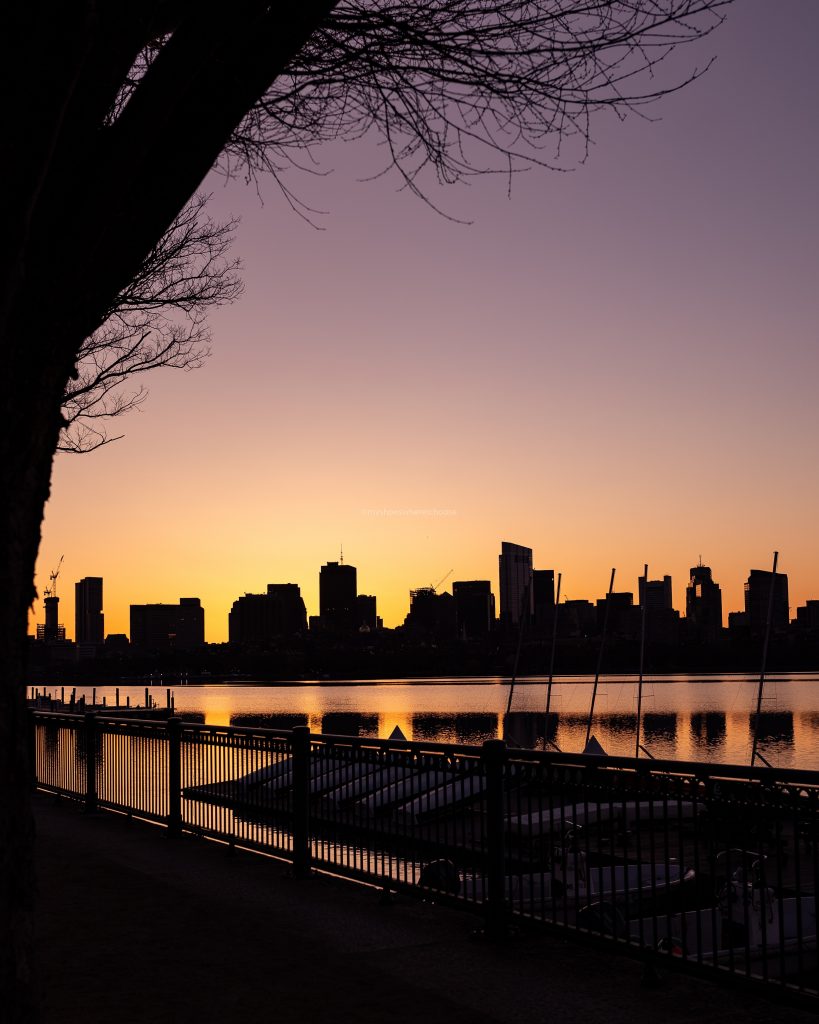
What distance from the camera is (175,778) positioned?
1391cm

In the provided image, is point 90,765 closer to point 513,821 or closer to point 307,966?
point 513,821

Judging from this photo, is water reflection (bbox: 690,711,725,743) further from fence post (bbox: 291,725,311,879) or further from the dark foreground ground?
the dark foreground ground

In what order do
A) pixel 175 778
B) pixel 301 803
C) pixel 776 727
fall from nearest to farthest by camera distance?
pixel 301 803 → pixel 175 778 → pixel 776 727

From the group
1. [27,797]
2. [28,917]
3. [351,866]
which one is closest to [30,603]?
[27,797]

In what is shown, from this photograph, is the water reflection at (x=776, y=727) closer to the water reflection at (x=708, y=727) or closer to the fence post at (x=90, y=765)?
the water reflection at (x=708, y=727)

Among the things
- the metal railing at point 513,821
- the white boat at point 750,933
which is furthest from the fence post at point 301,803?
the white boat at point 750,933

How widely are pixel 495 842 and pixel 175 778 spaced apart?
21.3 ft

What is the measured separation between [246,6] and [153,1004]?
18.5 feet

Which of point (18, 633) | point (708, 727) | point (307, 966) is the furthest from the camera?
point (708, 727)

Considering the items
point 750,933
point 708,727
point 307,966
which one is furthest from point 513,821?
point 708,727

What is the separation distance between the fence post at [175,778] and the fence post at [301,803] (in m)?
3.08

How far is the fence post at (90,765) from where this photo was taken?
16.9m

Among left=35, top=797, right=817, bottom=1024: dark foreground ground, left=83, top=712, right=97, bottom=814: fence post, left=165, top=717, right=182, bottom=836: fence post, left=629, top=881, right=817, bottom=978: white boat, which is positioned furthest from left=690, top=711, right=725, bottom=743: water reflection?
left=35, top=797, right=817, bottom=1024: dark foreground ground

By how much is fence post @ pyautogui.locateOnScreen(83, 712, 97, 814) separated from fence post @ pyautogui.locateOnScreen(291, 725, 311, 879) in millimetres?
6669
